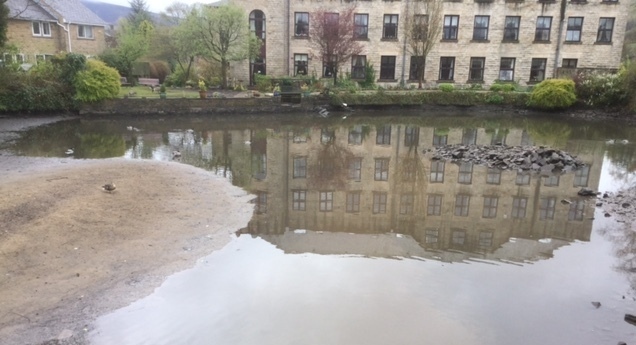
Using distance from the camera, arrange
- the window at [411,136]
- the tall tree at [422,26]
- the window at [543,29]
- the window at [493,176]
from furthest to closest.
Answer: the window at [543,29], the tall tree at [422,26], the window at [411,136], the window at [493,176]

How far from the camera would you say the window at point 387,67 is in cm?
3666

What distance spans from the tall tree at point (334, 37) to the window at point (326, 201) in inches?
845

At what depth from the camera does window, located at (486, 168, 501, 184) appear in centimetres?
1399

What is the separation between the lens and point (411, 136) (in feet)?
72.3

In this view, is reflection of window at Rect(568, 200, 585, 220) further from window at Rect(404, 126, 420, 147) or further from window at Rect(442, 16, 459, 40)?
window at Rect(442, 16, 459, 40)

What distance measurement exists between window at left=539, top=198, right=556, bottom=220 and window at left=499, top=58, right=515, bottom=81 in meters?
27.2

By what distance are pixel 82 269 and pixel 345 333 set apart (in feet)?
14.5

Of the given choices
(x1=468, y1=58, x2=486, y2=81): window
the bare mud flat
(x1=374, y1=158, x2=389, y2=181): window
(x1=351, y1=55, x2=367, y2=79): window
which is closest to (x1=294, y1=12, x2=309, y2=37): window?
(x1=351, y1=55, x2=367, y2=79): window

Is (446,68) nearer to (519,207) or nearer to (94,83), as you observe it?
(94,83)

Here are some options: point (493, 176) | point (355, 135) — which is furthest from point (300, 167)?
point (355, 135)

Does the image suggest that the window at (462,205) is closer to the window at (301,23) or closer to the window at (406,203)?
the window at (406,203)

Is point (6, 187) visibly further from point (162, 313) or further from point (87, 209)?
point (162, 313)

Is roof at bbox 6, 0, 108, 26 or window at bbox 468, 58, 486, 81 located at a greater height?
roof at bbox 6, 0, 108, 26

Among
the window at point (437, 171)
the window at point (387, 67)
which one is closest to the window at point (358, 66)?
the window at point (387, 67)
